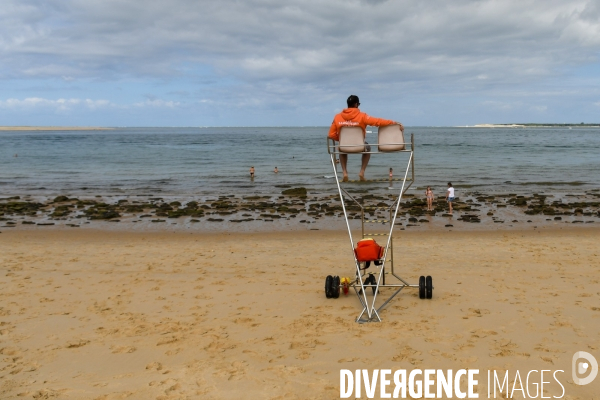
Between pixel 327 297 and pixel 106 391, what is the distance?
347 centimetres

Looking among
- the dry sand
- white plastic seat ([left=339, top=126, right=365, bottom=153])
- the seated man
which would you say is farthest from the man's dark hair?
the dry sand

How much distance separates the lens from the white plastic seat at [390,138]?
6.76m

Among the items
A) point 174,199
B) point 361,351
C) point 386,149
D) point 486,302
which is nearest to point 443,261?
point 486,302

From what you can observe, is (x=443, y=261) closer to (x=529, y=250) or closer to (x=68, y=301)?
(x=529, y=250)

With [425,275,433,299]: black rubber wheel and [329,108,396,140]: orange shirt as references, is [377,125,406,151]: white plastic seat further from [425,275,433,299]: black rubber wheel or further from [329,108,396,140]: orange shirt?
[425,275,433,299]: black rubber wheel

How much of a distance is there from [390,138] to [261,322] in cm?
288

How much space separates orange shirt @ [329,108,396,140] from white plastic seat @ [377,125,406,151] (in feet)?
0.28

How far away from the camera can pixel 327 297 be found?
762cm

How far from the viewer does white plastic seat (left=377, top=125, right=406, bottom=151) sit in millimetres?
6761

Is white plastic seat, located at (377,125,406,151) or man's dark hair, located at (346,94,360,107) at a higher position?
man's dark hair, located at (346,94,360,107)

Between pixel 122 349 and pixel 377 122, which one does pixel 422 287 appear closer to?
pixel 377 122

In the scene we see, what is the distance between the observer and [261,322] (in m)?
6.70

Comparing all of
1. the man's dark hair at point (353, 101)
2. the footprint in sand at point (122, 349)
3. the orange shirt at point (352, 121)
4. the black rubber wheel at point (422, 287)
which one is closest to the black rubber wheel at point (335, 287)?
the black rubber wheel at point (422, 287)

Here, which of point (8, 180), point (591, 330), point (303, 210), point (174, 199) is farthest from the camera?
point (8, 180)
